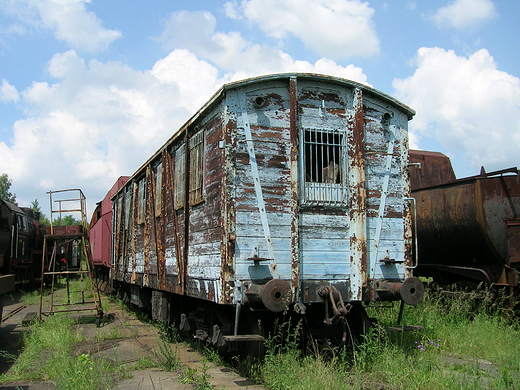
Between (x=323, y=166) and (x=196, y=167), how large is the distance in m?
1.92

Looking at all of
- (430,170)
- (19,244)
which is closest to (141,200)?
(430,170)

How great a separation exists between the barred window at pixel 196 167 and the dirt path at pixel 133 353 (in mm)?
2169

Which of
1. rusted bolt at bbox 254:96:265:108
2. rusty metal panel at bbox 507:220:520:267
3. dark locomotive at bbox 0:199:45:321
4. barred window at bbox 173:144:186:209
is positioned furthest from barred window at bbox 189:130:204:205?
dark locomotive at bbox 0:199:45:321

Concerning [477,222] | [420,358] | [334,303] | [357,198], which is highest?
[357,198]

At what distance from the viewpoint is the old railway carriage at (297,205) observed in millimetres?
6066

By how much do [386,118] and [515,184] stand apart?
343cm

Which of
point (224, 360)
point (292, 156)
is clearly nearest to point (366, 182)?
point (292, 156)

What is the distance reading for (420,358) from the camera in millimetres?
6223

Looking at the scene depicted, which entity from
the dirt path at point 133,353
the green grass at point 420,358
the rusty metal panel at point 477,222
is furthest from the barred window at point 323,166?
the rusty metal panel at point 477,222

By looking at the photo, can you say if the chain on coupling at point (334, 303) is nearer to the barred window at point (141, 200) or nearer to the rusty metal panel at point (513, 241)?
the rusty metal panel at point (513, 241)

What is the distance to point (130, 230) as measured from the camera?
1305cm

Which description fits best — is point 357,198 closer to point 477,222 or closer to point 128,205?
point 477,222

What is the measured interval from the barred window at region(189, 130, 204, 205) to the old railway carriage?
0.03m

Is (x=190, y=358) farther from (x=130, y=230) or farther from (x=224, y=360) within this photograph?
(x=130, y=230)
